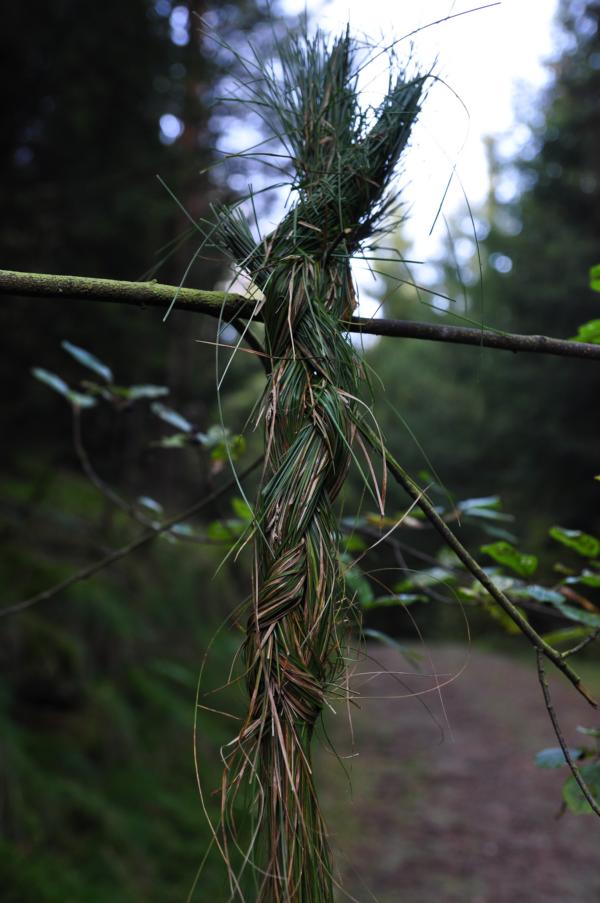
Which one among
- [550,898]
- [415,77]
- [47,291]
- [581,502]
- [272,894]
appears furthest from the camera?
[581,502]

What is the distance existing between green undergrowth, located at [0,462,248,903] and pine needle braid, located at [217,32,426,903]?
10.0ft

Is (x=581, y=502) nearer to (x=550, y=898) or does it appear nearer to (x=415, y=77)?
(x=550, y=898)

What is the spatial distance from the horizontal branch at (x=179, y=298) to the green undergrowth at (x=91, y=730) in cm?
316

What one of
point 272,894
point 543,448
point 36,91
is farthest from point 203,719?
point 543,448

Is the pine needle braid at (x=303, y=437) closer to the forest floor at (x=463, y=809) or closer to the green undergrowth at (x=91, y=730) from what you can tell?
the forest floor at (x=463, y=809)

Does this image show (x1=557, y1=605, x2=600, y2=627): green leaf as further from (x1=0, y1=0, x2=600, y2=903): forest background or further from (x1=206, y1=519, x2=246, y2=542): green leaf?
(x1=206, y1=519, x2=246, y2=542): green leaf

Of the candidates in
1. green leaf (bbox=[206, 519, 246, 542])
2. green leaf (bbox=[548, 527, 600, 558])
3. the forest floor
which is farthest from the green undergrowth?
green leaf (bbox=[548, 527, 600, 558])

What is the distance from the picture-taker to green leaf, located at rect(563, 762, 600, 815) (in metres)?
1.14

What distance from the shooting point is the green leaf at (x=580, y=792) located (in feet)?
3.73

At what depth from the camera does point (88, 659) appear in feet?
16.0

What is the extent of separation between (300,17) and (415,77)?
0.28 meters

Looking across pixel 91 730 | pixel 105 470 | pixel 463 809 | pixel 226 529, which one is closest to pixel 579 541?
pixel 226 529

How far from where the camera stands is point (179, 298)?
2.96 feet

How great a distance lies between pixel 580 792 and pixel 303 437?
2.52 ft
